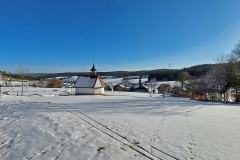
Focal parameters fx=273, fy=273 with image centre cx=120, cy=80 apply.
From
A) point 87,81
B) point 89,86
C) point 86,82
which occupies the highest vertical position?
point 87,81

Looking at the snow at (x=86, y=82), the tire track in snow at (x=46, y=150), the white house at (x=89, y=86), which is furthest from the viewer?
the snow at (x=86, y=82)

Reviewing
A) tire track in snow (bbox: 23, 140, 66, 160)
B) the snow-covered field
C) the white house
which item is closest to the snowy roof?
the white house

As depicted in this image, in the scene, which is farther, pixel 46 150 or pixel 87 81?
pixel 87 81

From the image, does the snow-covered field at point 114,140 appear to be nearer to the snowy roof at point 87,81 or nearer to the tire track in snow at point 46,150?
the tire track in snow at point 46,150

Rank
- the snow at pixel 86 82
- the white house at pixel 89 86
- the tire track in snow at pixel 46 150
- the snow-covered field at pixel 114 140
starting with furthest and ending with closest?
the snow at pixel 86 82
the white house at pixel 89 86
the snow-covered field at pixel 114 140
the tire track in snow at pixel 46 150

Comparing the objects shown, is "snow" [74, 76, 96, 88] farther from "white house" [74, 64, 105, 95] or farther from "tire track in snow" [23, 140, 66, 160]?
"tire track in snow" [23, 140, 66, 160]

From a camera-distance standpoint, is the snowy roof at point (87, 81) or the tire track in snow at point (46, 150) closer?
the tire track in snow at point (46, 150)

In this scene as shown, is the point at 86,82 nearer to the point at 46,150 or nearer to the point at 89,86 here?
the point at 89,86

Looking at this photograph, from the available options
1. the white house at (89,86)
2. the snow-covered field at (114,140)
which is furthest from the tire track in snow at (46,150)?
the white house at (89,86)

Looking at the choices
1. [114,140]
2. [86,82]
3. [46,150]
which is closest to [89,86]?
[86,82]

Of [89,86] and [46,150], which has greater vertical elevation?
[89,86]

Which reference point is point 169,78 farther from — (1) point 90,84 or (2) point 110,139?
(2) point 110,139

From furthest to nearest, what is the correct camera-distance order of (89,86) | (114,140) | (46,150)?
(89,86), (114,140), (46,150)

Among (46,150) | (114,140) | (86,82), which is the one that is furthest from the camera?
(86,82)
